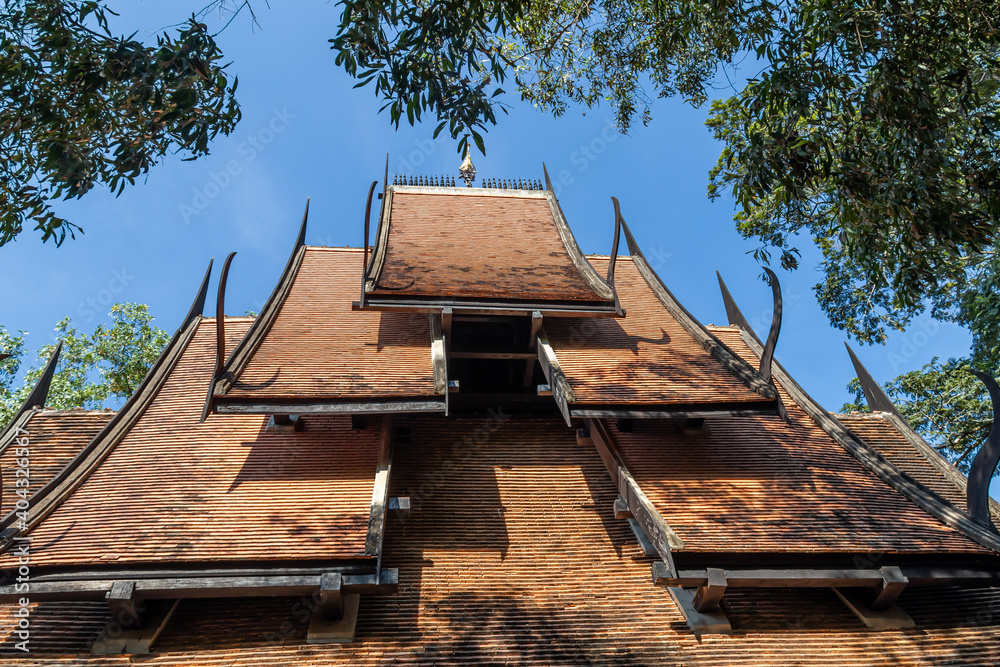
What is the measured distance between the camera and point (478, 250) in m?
11.9

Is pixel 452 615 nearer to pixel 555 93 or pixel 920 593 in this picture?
pixel 920 593

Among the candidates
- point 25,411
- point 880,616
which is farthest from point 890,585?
point 25,411

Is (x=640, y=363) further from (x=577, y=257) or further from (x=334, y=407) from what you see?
(x=334, y=407)

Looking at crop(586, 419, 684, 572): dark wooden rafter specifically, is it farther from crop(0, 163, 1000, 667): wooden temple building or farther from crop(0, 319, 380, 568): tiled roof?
crop(0, 319, 380, 568): tiled roof

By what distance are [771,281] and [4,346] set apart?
25.3 meters

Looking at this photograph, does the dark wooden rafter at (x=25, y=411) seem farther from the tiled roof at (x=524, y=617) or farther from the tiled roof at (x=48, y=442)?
the tiled roof at (x=524, y=617)

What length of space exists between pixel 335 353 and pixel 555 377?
132 inches

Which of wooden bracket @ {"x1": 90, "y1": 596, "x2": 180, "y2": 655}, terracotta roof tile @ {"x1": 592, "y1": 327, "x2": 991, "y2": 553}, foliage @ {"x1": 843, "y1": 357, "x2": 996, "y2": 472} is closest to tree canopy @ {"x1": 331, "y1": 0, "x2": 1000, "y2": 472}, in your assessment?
terracotta roof tile @ {"x1": 592, "y1": 327, "x2": 991, "y2": 553}

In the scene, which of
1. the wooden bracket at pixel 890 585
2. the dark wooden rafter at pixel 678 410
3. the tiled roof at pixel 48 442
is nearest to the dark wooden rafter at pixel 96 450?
the tiled roof at pixel 48 442

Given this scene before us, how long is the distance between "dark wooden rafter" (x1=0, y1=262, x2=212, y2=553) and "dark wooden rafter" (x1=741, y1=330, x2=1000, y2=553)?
1065cm

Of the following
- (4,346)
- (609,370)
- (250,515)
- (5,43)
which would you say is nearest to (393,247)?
(609,370)

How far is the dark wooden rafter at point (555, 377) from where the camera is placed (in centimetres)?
788

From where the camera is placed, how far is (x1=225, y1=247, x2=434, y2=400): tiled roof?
7895 millimetres

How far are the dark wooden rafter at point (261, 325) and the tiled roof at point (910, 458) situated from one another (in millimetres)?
10430
